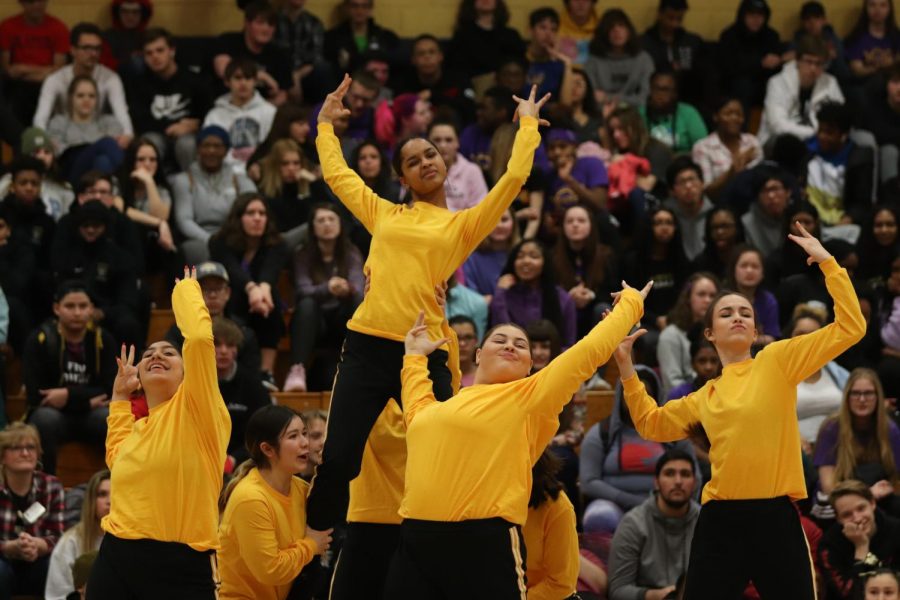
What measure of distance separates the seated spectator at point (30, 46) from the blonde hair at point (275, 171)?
7.05 feet

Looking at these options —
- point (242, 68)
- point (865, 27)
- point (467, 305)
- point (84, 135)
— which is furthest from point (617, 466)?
point (865, 27)

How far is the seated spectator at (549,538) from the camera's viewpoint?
21.4 ft

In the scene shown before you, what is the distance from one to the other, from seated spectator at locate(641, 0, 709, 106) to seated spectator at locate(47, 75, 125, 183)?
4.20m

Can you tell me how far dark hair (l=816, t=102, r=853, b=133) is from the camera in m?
11.7

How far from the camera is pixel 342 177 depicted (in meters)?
6.97

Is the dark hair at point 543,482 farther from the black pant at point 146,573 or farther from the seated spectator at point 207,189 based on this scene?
the seated spectator at point 207,189

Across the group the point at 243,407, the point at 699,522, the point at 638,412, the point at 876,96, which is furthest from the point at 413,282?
the point at 876,96

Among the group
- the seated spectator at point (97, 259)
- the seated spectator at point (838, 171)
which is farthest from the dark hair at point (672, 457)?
the seated spectator at point (838, 171)

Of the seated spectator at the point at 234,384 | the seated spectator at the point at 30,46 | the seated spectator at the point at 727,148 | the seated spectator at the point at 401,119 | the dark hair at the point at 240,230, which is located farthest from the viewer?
the seated spectator at the point at 30,46

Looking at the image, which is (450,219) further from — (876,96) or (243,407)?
(876,96)

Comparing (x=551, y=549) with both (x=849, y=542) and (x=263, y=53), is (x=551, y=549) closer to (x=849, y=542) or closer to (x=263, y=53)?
(x=849, y=542)

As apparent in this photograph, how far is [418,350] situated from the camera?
6.28 metres

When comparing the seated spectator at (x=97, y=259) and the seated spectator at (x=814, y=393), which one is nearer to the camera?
the seated spectator at (x=814, y=393)

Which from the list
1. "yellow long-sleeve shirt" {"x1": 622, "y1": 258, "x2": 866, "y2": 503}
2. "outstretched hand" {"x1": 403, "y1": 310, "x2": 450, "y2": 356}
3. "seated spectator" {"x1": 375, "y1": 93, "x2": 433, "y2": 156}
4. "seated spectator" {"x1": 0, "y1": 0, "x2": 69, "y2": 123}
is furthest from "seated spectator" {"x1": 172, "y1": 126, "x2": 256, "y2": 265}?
"yellow long-sleeve shirt" {"x1": 622, "y1": 258, "x2": 866, "y2": 503}
